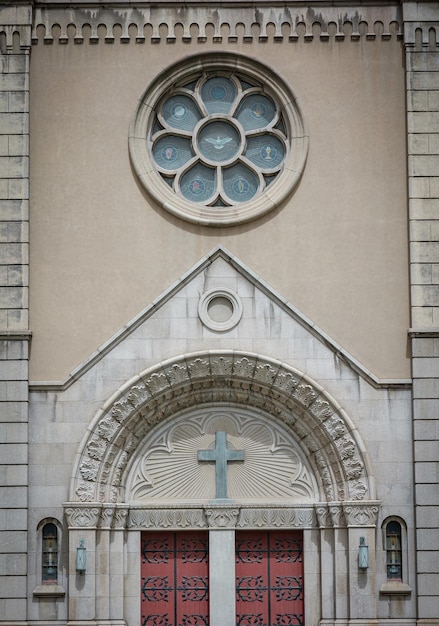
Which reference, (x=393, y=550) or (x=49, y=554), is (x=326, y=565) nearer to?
(x=393, y=550)

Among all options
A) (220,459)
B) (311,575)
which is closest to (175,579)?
(220,459)

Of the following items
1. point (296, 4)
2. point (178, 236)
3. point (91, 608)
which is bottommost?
point (91, 608)

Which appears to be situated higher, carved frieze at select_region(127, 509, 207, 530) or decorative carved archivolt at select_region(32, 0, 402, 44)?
decorative carved archivolt at select_region(32, 0, 402, 44)

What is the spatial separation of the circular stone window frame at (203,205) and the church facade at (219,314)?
0.11 feet

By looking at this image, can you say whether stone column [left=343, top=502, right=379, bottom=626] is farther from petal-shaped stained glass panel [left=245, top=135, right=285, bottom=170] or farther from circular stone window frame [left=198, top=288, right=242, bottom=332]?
A: petal-shaped stained glass panel [left=245, top=135, right=285, bottom=170]

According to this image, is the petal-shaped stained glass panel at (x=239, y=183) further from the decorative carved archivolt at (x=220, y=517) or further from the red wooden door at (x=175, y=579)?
the red wooden door at (x=175, y=579)

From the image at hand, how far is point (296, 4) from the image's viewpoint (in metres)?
20.3

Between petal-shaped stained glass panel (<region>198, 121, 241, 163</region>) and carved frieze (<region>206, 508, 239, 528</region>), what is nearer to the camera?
carved frieze (<region>206, 508, 239, 528</region>)

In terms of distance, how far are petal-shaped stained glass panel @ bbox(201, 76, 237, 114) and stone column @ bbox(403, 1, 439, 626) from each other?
230 centimetres

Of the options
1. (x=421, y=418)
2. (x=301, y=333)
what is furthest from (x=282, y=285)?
(x=421, y=418)

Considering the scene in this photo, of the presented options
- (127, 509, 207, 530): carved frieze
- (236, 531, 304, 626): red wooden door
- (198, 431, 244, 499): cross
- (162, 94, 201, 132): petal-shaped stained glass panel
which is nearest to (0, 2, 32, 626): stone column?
(127, 509, 207, 530): carved frieze

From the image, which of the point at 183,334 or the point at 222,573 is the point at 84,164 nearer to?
the point at 183,334

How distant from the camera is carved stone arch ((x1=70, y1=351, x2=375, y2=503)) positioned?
19562mm

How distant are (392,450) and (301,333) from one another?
185cm
